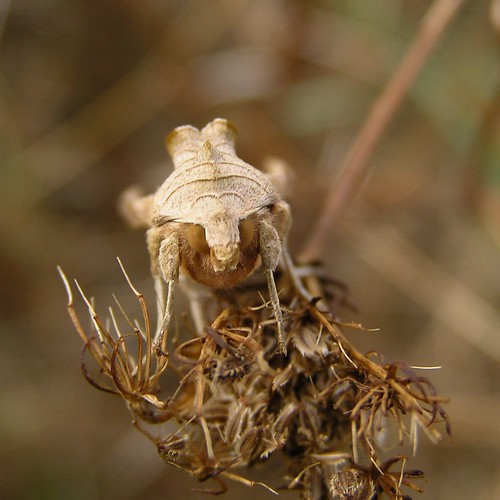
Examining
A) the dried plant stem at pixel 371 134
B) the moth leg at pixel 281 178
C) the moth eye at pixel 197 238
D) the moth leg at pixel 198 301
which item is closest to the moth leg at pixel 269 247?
the moth eye at pixel 197 238

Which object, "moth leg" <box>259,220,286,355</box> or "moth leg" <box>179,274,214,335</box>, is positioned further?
"moth leg" <box>179,274,214,335</box>

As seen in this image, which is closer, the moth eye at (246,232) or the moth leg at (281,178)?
the moth eye at (246,232)

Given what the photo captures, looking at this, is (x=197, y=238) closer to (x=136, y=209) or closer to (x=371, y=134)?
(x=136, y=209)

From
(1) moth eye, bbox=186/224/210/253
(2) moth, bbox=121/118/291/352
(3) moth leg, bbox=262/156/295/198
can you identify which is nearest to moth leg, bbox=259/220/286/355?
(2) moth, bbox=121/118/291/352

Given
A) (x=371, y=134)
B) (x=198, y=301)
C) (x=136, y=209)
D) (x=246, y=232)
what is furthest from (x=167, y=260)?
(x=371, y=134)

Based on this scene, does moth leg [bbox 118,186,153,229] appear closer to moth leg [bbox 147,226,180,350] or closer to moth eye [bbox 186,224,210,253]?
moth leg [bbox 147,226,180,350]

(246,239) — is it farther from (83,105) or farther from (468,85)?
(83,105)

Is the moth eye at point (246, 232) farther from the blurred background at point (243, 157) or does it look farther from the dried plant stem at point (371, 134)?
the blurred background at point (243, 157)
